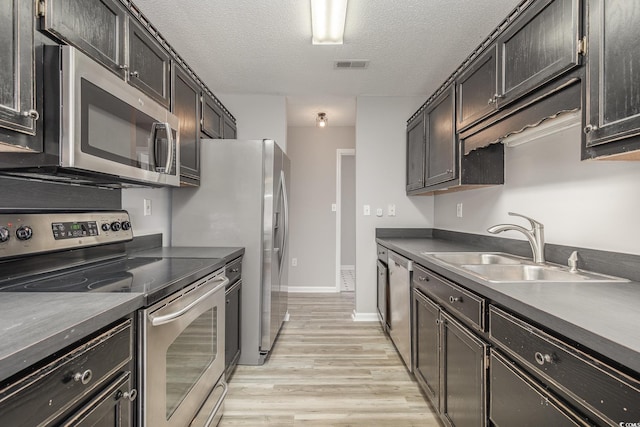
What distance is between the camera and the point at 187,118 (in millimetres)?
2240

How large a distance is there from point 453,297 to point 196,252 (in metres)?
1.57

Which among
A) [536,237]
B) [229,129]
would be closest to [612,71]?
[536,237]

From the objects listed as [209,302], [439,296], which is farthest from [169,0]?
[439,296]

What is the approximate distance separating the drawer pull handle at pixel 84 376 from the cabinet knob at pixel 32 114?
0.76 meters

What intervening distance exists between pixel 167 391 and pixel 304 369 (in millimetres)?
1346

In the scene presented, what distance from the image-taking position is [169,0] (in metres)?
1.96

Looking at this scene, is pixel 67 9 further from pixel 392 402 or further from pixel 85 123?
pixel 392 402

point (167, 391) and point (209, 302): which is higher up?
point (209, 302)

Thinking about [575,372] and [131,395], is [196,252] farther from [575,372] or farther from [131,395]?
[575,372]

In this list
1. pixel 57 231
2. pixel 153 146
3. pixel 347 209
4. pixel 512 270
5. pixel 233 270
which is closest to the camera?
pixel 57 231

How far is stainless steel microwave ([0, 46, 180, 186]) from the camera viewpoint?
106 centimetres

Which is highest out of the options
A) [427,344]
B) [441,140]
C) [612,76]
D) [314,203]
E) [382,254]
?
[441,140]

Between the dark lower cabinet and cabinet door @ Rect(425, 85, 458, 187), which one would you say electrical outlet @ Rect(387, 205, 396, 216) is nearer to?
cabinet door @ Rect(425, 85, 458, 187)

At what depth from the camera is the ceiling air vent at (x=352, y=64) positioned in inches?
108
